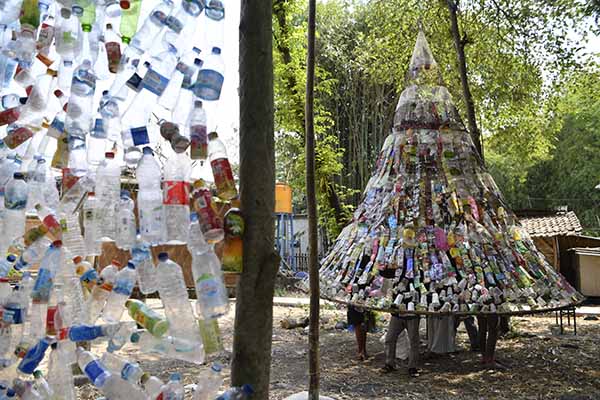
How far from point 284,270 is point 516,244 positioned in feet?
28.3

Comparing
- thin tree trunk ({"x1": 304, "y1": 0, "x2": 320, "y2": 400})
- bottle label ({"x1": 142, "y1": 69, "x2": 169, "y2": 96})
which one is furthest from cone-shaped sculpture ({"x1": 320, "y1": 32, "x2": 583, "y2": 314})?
bottle label ({"x1": 142, "y1": 69, "x2": 169, "y2": 96})

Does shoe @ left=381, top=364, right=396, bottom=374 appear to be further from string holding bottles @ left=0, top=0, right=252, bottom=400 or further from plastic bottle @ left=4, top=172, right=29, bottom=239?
plastic bottle @ left=4, top=172, right=29, bottom=239

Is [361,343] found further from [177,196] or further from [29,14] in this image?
[29,14]

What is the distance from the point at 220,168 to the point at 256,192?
165 millimetres

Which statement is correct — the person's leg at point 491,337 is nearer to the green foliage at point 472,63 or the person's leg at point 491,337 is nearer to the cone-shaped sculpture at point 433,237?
the cone-shaped sculpture at point 433,237

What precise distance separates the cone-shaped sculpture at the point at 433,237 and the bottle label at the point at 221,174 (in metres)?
3.21

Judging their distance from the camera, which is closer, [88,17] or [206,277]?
[206,277]

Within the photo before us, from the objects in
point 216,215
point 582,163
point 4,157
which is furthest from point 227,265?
point 582,163

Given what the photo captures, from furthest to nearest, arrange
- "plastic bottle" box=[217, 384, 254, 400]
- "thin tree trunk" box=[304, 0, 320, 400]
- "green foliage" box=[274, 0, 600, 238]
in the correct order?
"green foliage" box=[274, 0, 600, 238]
"thin tree trunk" box=[304, 0, 320, 400]
"plastic bottle" box=[217, 384, 254, 400]

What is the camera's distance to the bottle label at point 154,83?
184cm

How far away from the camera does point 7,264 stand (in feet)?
6.75

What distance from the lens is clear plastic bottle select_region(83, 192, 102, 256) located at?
193cm

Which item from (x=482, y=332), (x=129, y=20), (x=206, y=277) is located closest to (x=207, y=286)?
(x=206, y=277)

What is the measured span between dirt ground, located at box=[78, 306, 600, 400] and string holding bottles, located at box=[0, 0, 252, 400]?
2.02 meters
